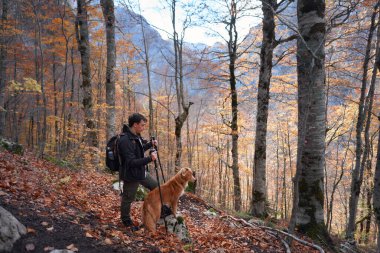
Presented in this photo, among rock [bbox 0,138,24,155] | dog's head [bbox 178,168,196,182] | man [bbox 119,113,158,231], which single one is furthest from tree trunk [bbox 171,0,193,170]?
man [bbox 119,113,158,231]

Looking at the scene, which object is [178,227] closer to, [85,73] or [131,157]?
[131,157]

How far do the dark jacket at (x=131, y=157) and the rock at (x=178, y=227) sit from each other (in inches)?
51.2

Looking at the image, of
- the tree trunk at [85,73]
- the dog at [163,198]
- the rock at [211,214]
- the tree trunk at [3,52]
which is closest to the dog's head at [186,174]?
the dog at [163,198]

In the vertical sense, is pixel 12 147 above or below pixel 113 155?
below

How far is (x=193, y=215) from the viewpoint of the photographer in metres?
8.47

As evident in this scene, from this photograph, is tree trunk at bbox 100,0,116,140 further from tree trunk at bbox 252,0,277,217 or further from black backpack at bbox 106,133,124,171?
black backpack at bbox 106,133,124,171

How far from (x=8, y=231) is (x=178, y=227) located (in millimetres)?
2962

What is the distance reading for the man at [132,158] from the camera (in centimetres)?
468

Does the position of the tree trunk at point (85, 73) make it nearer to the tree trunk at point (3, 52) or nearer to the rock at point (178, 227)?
the tree trunk at point (3, 52)

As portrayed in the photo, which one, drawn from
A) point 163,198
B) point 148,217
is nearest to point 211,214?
point 163,198

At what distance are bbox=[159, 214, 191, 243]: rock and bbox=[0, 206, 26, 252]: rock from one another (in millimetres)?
2651

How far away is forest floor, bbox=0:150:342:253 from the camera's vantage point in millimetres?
3939

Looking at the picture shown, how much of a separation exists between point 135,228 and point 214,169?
3253 cm

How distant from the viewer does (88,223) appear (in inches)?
192
